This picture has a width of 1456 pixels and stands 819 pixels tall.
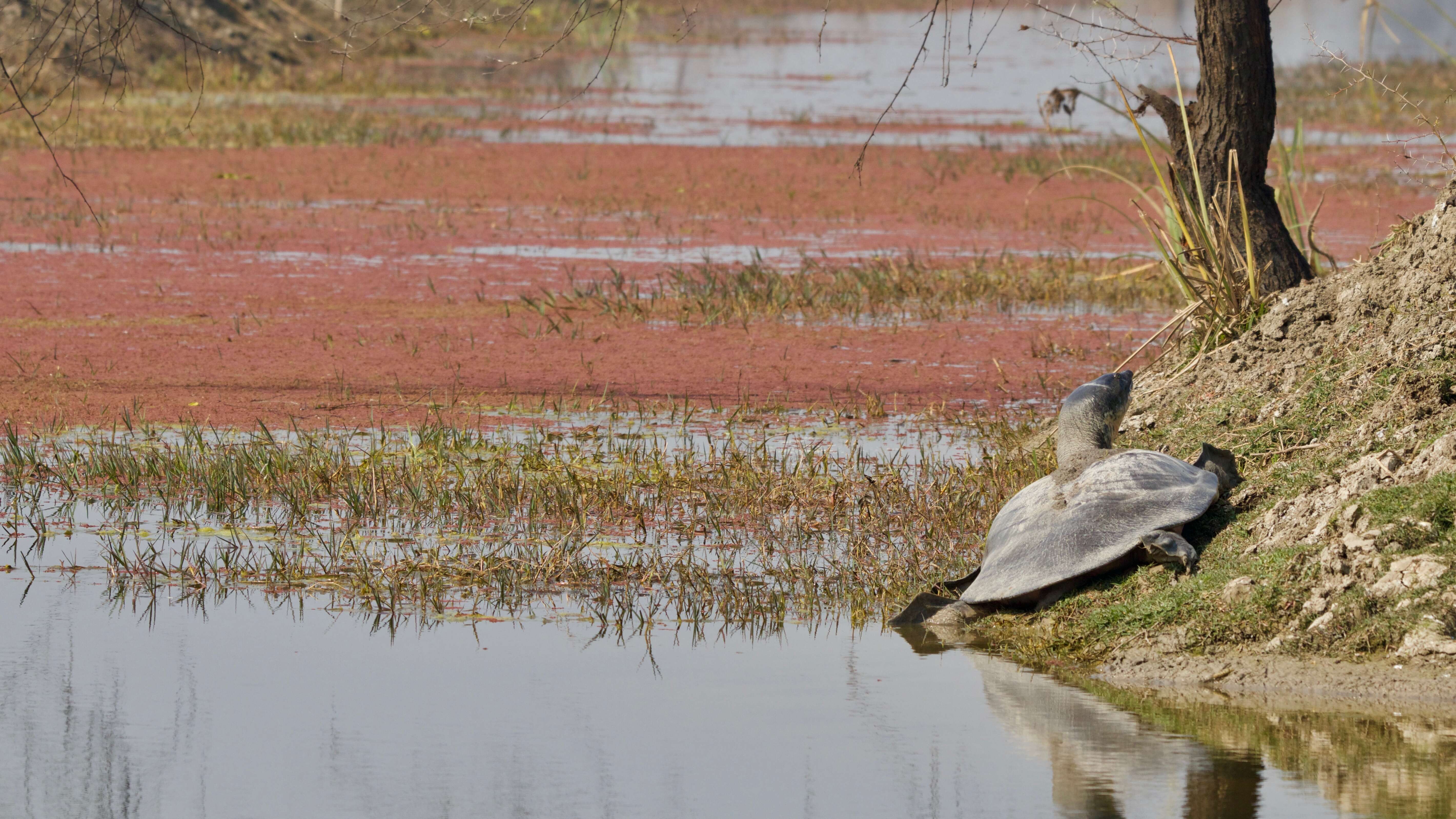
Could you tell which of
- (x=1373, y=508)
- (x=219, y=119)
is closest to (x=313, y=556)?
(x=1373, y=508)

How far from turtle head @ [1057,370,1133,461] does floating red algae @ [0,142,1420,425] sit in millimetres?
2104

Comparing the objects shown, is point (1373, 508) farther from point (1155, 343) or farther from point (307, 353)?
point (307, 353)

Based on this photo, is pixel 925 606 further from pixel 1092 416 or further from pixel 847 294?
pixel 847 294

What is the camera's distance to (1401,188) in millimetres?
20766

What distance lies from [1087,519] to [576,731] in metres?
2.19

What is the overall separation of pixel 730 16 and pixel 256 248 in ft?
161

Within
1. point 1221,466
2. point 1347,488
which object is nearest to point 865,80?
point 1221,466

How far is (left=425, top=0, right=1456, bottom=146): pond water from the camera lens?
27047 mm

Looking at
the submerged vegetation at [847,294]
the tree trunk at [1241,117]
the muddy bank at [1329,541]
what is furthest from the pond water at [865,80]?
the submerged vegetation at [847,294]

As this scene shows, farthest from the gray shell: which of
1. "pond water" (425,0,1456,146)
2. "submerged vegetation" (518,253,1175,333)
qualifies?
"submerged vegetation" (518,253,1175,333)

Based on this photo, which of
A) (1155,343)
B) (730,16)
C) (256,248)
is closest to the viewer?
(1155,343)

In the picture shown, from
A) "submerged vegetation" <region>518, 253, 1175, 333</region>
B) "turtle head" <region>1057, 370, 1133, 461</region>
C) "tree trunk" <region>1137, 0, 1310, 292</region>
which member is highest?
"tree trunk" <region>1137, 0, 1310, 292</region>

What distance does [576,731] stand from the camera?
4949mm

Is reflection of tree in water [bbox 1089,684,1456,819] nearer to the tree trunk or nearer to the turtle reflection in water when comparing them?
the turtle reflection in water
